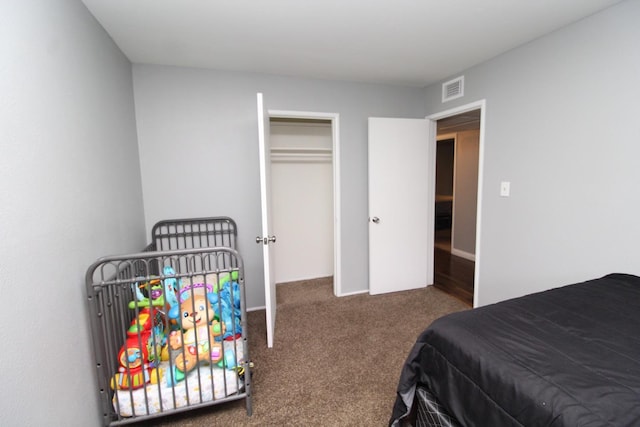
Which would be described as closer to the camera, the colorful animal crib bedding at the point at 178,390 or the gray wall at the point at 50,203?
the gray wall at the point at 50,203

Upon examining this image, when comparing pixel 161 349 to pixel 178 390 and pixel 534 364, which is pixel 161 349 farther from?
pixel 534 364

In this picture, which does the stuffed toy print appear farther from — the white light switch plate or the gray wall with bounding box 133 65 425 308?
the white light switch plate

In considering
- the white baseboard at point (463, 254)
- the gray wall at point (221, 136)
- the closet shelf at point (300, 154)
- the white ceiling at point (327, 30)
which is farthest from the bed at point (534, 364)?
the white baseboard at point (463, 254)

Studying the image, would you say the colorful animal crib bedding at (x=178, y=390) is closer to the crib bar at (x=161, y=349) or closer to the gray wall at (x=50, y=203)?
the crib bar at (x=161, y=349)

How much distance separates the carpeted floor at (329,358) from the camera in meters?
1.65

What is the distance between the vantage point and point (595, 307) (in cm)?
135

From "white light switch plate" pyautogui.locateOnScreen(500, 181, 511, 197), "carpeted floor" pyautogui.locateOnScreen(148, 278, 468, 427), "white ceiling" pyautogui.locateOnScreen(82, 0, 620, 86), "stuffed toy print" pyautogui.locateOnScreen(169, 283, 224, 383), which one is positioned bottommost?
"carpeted floor" pyautogui.locateOnScreen(148, 278, 468, 427)

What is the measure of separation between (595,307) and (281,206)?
9.49ft

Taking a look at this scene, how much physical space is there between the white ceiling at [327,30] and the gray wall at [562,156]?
197 mm

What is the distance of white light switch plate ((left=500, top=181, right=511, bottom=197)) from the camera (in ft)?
7.86

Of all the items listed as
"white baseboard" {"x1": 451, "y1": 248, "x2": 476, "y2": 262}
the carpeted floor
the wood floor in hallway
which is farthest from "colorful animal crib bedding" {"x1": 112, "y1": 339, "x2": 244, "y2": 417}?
"white baseboard" {"x1": 451, "y1": 248, "x2": 476, "y2": 262}

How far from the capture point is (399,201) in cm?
321

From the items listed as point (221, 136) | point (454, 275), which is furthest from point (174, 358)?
point (454, 275)

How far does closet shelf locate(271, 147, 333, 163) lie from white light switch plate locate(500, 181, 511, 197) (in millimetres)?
1901
